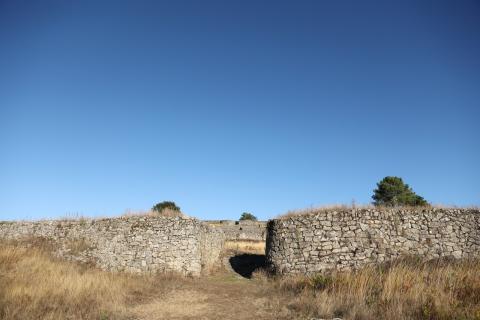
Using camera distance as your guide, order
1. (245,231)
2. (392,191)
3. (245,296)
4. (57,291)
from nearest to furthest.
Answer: (57,291), (245,296), (245,231), (392,191)

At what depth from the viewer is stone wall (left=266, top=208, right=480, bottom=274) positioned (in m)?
14.4

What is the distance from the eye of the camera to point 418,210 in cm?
1523

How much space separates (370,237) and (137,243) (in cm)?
1052

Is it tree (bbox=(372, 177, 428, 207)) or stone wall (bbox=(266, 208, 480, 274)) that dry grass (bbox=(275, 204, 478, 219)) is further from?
tree (bbox=(372, 177, 428, 207))

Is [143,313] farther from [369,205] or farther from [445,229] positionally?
[445,229]

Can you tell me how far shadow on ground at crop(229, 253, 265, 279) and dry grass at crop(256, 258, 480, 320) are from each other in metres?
7.56

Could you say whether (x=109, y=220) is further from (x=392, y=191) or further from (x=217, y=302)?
(x=392, y=191)

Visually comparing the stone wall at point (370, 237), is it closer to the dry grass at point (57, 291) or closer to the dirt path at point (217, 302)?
the dirt path at point (217, 302)

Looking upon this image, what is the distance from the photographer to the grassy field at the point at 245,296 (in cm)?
840

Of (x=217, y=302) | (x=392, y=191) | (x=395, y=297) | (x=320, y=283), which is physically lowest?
(x=217, y=302)

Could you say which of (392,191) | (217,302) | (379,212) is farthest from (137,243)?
(392,191)

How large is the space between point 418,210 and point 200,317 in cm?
1044

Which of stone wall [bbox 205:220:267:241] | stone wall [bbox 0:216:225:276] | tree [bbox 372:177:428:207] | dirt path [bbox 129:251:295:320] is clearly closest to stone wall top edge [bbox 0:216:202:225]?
stone wall [bbox 0:216:225:276]

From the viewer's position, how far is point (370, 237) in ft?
48.9
